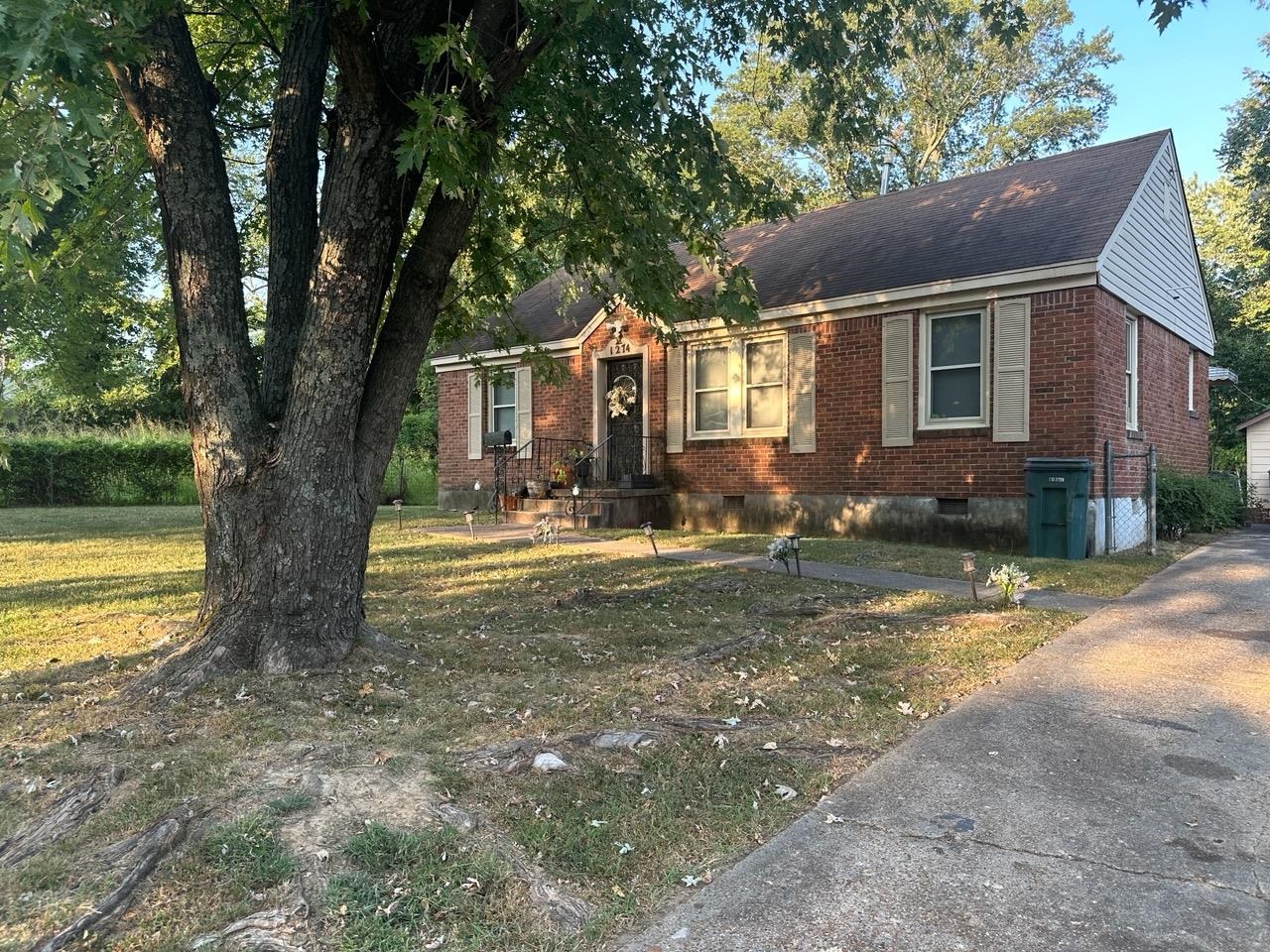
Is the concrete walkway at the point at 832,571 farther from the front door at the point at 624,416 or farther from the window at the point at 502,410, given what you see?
the window at the point at 502,410

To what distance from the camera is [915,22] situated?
274 inches

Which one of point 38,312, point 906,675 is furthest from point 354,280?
point 38,312

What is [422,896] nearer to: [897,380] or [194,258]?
[194,258]

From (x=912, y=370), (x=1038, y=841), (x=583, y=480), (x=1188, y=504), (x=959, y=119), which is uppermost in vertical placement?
(x=959, y=119)

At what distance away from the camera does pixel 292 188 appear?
5301mm

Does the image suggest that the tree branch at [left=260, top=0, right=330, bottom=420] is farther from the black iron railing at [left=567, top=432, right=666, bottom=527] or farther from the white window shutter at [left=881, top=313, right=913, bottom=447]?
the black iron railing at [left=567, top=432, right=666, bottom=527]

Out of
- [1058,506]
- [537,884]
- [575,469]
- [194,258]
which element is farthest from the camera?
[575,469]

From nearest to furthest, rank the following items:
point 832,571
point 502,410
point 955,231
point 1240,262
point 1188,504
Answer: point 832,571
point 955,231
point 1188,504
point 502,410
point 1240,262

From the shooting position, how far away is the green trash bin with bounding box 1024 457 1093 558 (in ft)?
33.2

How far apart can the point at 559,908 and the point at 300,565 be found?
2.95 meters

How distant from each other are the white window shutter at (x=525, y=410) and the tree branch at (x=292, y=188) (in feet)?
36.6

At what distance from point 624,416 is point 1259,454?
14.9 metres

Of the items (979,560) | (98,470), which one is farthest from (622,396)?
(98,470)

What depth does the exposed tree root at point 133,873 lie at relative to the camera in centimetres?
234
